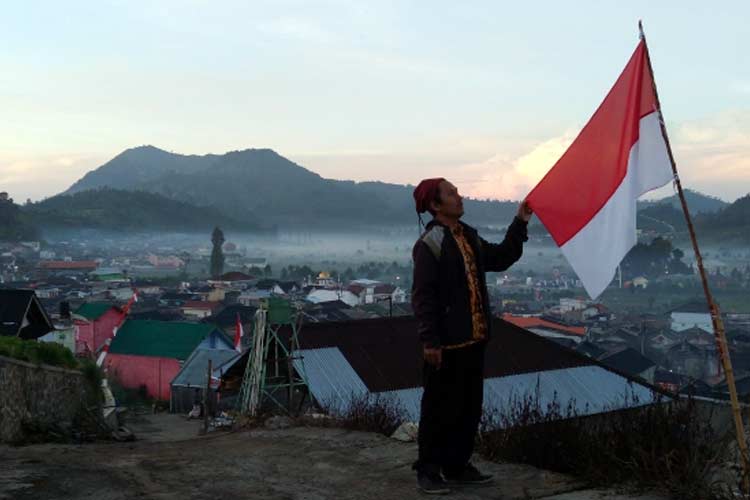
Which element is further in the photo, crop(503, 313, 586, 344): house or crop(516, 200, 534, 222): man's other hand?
crop(503, 313, 586, 344): house

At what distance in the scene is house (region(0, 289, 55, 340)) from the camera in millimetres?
22922

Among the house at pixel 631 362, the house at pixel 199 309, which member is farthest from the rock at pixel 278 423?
the house at pixel 199 309

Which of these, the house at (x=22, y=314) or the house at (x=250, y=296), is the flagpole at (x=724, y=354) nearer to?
the house at (x=22, y=314)

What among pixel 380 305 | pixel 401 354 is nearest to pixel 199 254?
pixel 380 305

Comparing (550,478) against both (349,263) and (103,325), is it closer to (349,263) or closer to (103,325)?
(103,325)

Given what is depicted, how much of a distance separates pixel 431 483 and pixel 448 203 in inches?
52.1

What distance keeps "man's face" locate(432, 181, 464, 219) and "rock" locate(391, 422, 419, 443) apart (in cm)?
179

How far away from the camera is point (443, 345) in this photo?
13.6ft

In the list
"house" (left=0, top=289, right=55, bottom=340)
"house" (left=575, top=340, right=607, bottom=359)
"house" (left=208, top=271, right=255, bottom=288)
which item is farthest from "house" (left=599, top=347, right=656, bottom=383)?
"house" (left=208, top=271, right=255, bottom=288)

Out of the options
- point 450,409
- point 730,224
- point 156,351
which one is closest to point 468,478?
point 450,409

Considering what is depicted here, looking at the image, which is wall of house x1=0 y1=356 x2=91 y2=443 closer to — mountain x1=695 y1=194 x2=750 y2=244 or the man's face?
the man's face

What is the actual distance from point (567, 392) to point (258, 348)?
635 centimetres

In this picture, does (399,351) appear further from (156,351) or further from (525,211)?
(156,351)

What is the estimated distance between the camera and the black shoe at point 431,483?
13.5 ft
